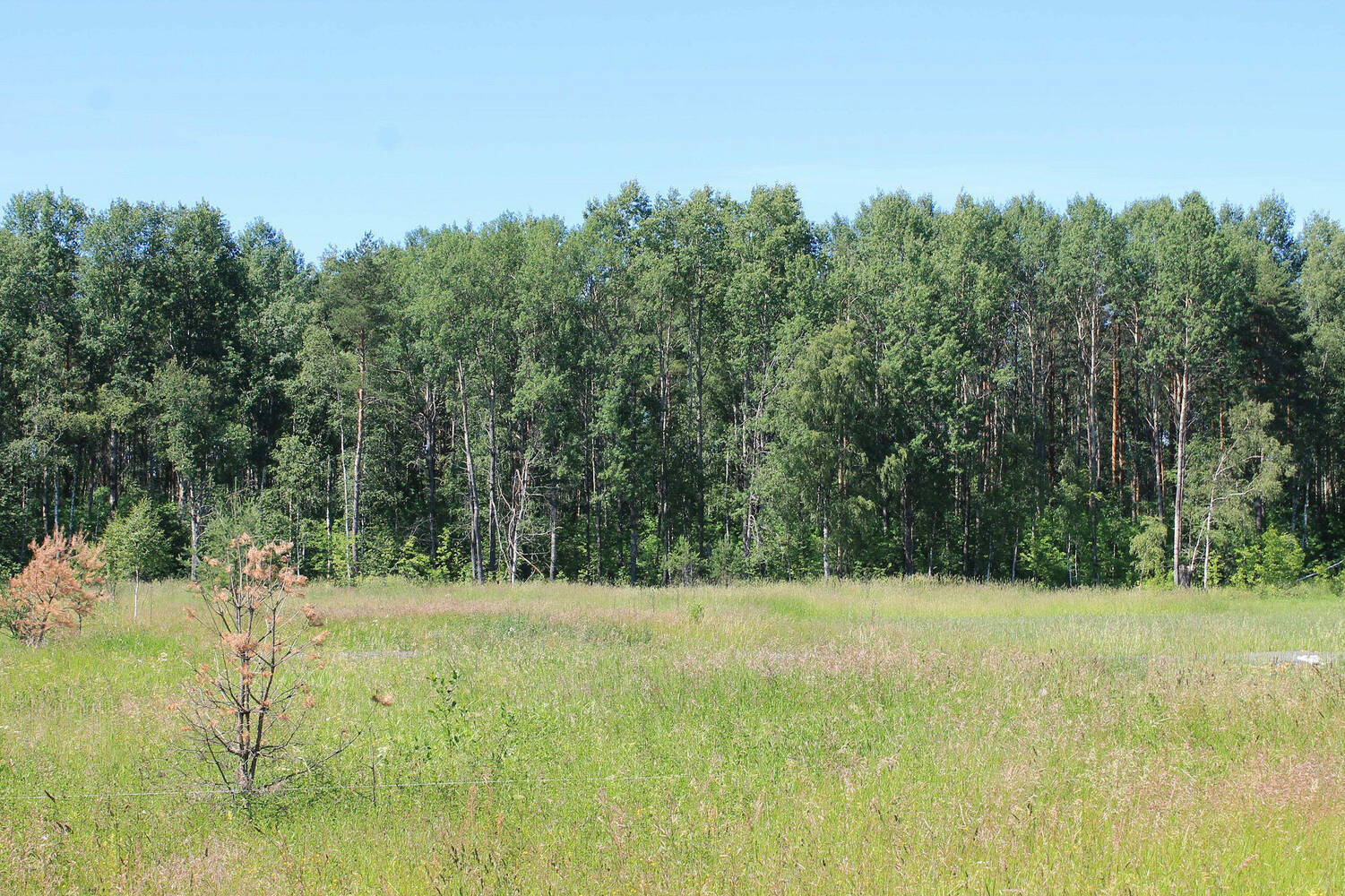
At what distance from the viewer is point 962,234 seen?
136 ft

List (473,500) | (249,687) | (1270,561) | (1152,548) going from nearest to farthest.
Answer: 1. (249,687)
2. (1270,561)
3. (1152,548)
4. (473,500)

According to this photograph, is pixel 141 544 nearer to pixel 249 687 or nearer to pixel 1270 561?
pixel 249 687

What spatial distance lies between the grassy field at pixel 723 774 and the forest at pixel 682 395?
24.0m

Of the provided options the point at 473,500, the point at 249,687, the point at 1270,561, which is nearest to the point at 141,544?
the point at 473,500

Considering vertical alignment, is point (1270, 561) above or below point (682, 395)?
below

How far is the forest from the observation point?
3719 cm

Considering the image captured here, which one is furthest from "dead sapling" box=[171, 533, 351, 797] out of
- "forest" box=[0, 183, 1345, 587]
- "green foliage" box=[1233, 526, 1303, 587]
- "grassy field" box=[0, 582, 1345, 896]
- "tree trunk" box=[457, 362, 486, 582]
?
"green foliage" box=[1233, 526, 1303, 587]

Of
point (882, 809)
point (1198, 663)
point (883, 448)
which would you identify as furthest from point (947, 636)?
point (883, 448)

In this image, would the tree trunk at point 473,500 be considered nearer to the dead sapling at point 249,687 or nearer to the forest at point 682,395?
the forest at point 682,395

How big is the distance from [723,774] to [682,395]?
38.2m

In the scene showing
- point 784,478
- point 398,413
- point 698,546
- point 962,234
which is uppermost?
point 962,234

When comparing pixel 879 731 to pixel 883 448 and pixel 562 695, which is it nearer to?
pixel 562 695

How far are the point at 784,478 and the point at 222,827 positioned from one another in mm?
29912

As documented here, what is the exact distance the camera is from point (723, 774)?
7445 mm
